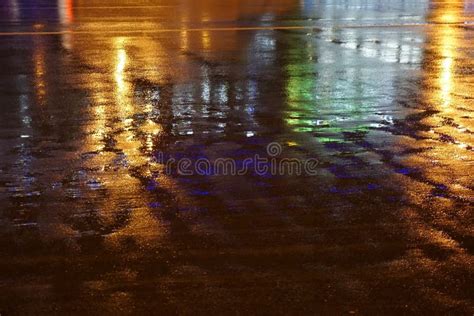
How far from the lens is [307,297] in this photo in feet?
14.6

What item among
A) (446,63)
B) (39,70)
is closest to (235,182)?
(39,70)

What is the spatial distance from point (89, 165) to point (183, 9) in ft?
47.5

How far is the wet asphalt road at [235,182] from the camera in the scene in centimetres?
457

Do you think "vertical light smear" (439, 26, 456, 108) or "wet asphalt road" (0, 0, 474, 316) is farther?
"vertical light smear" (439, 26, 456, 108)

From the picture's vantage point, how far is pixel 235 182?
6512 mm

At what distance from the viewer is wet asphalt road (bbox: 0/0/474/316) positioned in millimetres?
4574

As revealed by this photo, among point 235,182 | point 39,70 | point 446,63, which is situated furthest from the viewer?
point 446,63

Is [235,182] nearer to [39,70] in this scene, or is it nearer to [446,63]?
[39,70]

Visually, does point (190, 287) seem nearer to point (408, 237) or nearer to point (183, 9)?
point (408, 237)

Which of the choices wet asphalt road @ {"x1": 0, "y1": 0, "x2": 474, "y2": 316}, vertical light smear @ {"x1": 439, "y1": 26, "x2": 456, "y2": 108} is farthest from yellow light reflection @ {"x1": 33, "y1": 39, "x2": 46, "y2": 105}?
vertical light smear @ {"x1": 439, "y1": 26, "x2": 456, "y2": 108}

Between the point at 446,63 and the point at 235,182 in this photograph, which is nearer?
the point at 235,182

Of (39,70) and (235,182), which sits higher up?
(39,70)

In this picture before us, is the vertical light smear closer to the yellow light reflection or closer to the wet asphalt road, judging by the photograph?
the wet asphalt road

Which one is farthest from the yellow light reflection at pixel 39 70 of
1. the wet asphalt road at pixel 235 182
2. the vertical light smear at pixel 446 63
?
the vertical light smear at pixel 446 63
